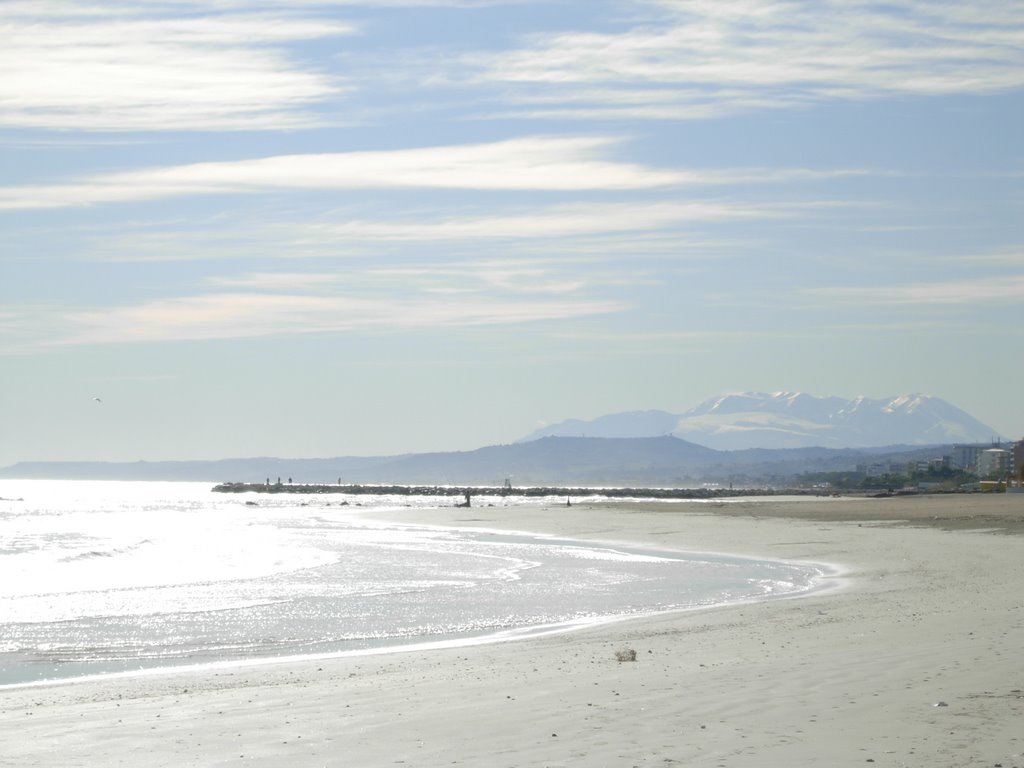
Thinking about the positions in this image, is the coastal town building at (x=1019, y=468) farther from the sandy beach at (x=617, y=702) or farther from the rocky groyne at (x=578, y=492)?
the sandy beach at (x=617, y=702)

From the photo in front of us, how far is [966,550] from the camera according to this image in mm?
35531

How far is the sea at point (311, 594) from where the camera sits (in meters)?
20.1

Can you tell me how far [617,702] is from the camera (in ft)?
41.0

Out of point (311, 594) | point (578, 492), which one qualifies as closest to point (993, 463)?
point (578, 492)

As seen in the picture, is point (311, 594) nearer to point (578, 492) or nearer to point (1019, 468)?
point (1019, 468)

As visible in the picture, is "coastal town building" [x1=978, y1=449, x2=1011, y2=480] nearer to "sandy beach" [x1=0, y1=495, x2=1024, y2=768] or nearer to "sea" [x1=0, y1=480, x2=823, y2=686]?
"sea" [x1=0, y1=480, x2=823, y2=686]

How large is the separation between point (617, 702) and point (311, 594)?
696 inches

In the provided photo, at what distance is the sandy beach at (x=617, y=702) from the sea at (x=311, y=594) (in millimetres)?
2397

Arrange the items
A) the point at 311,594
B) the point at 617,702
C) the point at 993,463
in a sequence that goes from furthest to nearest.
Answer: the point at 993,463
the point at 311,594
the point at 617,702

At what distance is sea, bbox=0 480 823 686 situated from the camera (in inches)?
790

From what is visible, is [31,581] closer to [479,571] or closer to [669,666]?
[479,571]

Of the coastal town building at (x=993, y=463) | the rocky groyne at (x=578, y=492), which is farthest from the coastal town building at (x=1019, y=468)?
the coastal town building at (x=993, y=463)

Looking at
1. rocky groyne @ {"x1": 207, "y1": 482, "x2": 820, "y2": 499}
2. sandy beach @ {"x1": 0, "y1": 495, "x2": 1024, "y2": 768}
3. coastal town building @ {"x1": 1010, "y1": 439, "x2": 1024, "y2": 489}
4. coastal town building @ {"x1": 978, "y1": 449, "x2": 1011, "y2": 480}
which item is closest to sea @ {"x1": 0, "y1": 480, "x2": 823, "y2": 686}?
sandy beach @ {"x1": 0, "y1": 495, "x2": 1024, "y2": 768}

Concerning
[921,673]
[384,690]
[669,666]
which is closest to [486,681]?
[384,690]
